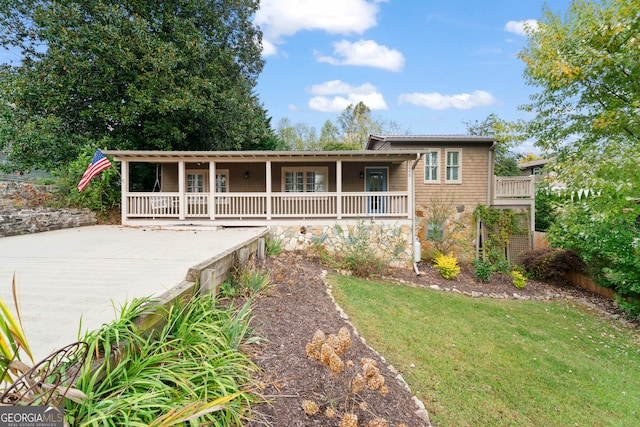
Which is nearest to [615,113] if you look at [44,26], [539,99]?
[539,99]

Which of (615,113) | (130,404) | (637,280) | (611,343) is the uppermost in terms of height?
(615,113)

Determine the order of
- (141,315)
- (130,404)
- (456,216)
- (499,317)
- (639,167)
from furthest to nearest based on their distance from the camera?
1. (456,216)
2. (499,317)
3. (639,167)
4. (141,315)
5. (130,404)

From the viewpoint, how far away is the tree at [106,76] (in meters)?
11.1

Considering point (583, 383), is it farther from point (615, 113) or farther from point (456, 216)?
point (456, 216)

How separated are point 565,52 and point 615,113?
207 centimetres

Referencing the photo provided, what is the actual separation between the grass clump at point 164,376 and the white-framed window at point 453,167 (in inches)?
455

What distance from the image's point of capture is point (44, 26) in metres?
11.3

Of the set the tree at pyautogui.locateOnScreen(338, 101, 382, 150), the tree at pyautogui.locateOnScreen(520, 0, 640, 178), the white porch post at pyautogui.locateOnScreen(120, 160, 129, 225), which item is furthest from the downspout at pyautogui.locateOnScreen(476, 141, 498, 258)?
the tree at pyautogui.locateOnScreen(338, 101, 382, 150)

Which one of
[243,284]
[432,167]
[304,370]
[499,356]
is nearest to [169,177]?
[243,284]

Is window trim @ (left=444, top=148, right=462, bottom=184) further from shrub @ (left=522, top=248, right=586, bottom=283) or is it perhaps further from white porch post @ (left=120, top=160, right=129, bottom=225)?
white porch post @ (left=120, top=160, right=129, bottom=225)

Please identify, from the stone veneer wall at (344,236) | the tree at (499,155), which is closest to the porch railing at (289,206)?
the stone veneer wall at (344,236)

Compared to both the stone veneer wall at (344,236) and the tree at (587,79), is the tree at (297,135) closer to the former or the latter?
the tree at (587,79)

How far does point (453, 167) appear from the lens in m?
12.2
